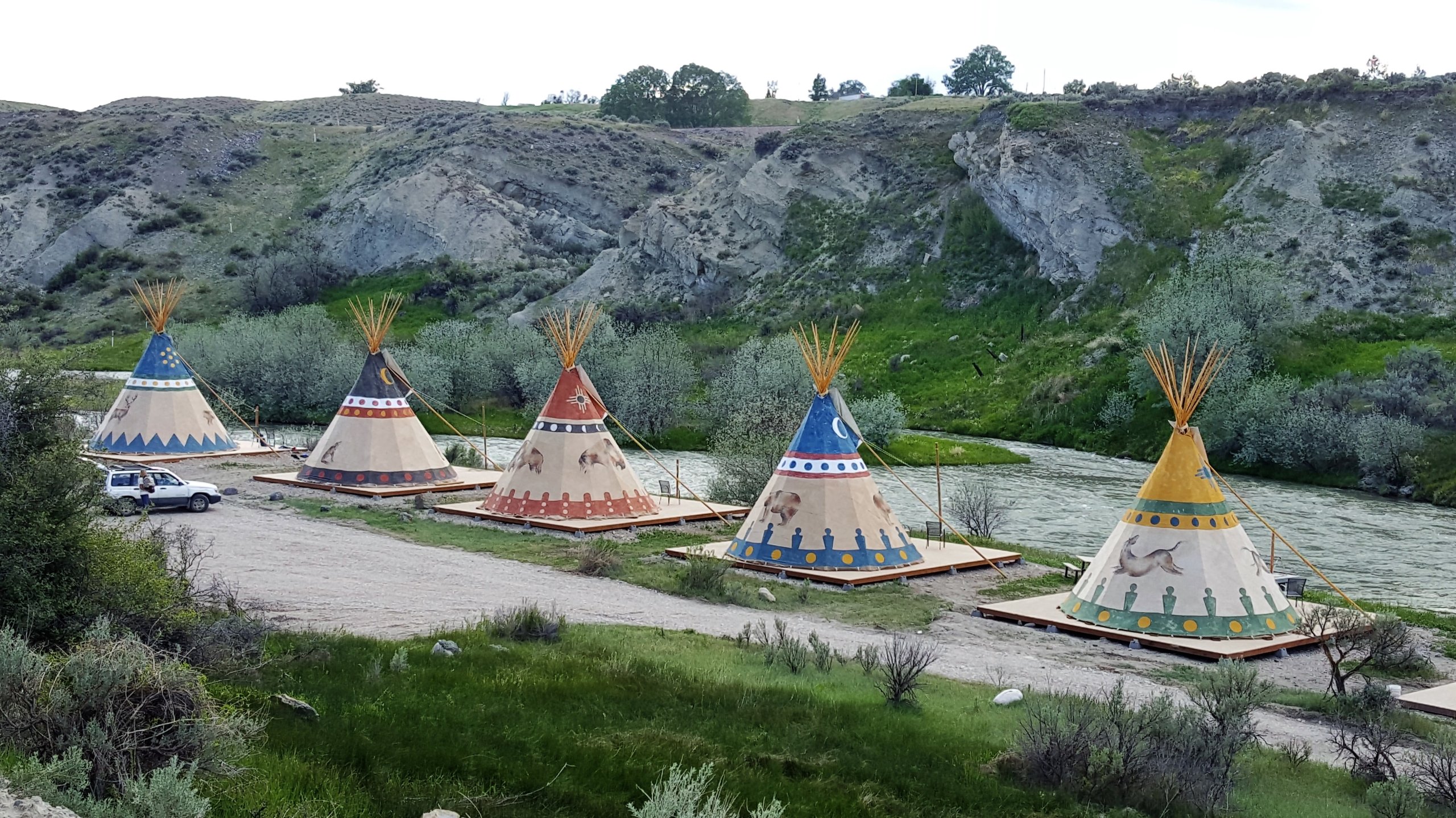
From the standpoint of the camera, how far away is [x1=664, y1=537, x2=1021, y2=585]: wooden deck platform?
1748 centimetres

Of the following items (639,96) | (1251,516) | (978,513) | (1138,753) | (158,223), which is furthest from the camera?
(639,96)

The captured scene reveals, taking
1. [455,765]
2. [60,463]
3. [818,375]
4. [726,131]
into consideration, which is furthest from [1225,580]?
[726,131]

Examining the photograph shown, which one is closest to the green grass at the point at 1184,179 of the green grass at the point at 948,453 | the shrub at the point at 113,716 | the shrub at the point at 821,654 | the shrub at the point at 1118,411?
the shrub at the point at 1118,411

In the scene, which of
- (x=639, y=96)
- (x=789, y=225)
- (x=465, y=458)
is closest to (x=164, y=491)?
(x=465, y=458)

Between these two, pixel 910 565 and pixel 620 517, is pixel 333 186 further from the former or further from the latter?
pixel 910 565

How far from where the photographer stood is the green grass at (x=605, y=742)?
7.63m

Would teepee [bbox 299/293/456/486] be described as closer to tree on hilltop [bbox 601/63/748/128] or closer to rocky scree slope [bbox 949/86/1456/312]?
rocky scree slope [bbox 949/86/1456/312]

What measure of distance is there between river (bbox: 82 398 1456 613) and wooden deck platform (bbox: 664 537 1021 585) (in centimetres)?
438

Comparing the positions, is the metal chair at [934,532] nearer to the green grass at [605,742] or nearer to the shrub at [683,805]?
the green grass at [605,742]

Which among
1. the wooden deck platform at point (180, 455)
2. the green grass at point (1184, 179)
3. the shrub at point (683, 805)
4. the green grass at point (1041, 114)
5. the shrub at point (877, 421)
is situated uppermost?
the green grass at point (1041, 114)

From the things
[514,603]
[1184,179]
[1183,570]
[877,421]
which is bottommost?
[514,603]

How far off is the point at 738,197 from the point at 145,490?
4481cm

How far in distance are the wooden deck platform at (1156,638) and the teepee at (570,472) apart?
8.06 m

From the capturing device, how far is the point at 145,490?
22.3 meters
